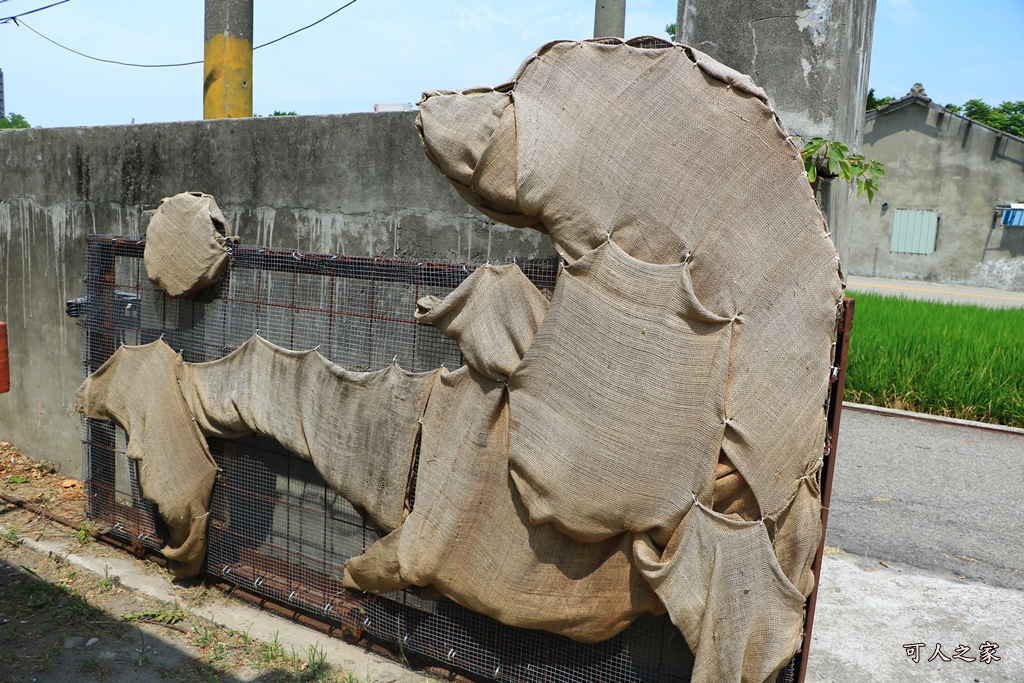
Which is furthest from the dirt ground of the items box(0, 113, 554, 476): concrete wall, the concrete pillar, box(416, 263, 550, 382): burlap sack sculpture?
the concrete pillar

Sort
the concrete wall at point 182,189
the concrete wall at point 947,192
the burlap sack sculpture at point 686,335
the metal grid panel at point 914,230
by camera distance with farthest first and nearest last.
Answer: the metal grid panel at point 914,230 < the concrete wall at point 947,192 < the concrete wall at point 182,189 < the burlap sack sculpture at point 686,335

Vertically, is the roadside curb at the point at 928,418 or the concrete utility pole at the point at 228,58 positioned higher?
the concrete utility pole at the point at 228,58

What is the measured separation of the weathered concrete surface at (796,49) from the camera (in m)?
2.83

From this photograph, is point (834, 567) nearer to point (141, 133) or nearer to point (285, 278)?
point (285, 278)

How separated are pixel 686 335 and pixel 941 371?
24.6 ft

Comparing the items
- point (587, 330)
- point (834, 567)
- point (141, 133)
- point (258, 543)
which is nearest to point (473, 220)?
point (587, 330)

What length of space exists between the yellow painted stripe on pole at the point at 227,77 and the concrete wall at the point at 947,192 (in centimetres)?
2335

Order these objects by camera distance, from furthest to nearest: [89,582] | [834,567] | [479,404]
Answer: [834,567], [89,582], [479,404]

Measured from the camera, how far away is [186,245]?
12.6ft

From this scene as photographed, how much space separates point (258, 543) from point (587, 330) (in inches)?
83.7

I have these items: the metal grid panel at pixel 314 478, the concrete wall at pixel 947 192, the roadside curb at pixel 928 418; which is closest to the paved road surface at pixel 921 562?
the roadside curb at pixel 928 418

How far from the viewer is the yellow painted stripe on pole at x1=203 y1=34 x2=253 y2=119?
688cm

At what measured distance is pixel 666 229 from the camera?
2.40 m

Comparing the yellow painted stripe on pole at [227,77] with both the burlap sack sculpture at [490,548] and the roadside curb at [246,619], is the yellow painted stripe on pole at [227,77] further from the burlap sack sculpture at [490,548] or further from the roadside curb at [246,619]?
the burlap sack sculpture at [490,548]
